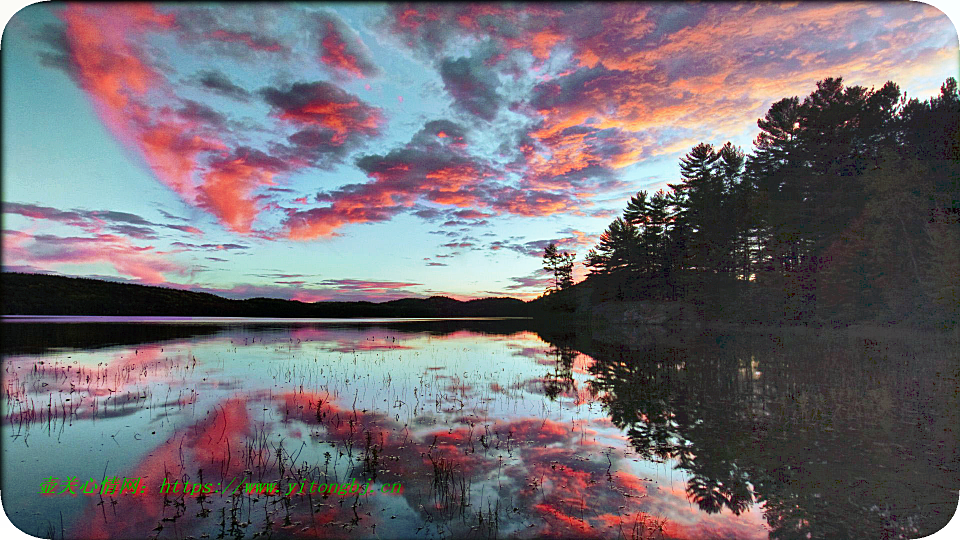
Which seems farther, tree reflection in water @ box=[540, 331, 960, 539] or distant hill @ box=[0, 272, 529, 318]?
distant hill @ box=[0, 272, 529, 318]

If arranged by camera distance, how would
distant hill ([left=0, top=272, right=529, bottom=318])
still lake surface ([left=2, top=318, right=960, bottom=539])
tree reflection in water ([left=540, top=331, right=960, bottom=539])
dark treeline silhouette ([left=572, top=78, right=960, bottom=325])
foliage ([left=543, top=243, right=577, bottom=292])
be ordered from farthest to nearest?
foliage ([left=543, top=243, right=577, bottom=292]) < distant hill ([left=0, top=272, right=529, bottom=318]) < dark treeline silhouette ([left=572, top=78, right=960, bottom=325]) < tree reflection in water ([left=540, top=331, right=960, bottom=539]) < still lake surface ([left=2, top=318, right=960, bottom=539])

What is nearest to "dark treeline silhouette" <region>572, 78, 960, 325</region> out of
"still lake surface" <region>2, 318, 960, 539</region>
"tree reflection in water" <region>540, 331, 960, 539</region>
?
"tree reflection in water" <region>540, 331, 960, 539</region>

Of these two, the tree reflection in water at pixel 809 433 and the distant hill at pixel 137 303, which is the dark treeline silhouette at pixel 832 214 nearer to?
the tree reflection in water at pixel 809 433

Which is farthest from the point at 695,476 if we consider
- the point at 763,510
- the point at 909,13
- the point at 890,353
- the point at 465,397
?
the point at 890,353

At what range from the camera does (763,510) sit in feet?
20.9

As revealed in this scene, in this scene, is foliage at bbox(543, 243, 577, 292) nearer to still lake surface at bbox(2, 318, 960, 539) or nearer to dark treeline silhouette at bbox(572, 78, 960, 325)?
dark treeline silhouette at bbox(572, 78, 960, 325)

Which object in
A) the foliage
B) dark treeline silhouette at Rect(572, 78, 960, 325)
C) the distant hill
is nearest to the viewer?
dark treeline silhouette at Rect(572, 78, 960, 325)

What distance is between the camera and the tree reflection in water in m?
6.39

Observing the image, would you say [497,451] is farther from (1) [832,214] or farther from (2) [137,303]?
(2) [137,303]

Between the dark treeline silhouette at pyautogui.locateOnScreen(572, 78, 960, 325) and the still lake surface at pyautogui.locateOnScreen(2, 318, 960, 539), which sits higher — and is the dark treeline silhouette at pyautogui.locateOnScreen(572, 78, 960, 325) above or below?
above

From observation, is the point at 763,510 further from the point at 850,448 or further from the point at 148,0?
the point at 148,0

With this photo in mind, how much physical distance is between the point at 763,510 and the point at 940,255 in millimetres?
27643

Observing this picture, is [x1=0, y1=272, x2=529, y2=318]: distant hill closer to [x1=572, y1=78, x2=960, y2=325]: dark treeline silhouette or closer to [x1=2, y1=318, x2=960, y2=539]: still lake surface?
[x1=2, y1=318, x2=960, y2=539]: still lake surface

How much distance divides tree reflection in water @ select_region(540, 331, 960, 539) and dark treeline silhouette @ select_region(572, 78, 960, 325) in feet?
26.8
